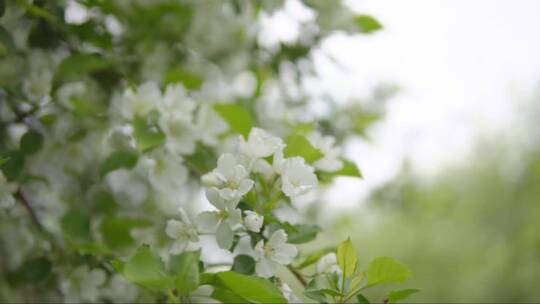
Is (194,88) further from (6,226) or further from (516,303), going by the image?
(516,303)

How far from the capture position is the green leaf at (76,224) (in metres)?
1.06

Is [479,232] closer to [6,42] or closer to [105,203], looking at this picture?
[105,203]

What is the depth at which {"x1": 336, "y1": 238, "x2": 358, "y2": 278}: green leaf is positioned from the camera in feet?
2.47

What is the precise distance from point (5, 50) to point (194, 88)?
1.29 feet

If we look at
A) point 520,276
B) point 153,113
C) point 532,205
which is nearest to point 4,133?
point 153,113

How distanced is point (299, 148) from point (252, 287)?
0.24 metres

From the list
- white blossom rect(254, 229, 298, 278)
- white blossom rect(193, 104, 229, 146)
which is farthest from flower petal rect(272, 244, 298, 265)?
white blossom rect(193, 104, 229, 146)

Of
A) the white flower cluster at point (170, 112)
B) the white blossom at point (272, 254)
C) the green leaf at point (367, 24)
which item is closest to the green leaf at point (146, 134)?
the white flower cluster at point (170, 112)

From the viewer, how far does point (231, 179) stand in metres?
0.78

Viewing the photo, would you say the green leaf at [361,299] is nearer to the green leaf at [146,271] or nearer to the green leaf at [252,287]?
the green leaf at [252,287]

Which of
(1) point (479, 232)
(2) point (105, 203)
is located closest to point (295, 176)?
(2) point (105, 203)

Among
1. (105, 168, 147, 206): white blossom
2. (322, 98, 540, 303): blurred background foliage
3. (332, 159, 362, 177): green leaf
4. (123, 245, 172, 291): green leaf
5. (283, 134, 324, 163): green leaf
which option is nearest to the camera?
(123, 245, 172, 291): green leaf

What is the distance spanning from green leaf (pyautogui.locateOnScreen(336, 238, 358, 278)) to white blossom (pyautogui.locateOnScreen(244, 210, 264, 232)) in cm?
11

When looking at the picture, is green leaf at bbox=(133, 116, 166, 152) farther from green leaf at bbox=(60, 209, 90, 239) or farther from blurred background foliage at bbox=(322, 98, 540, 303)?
blurred background foliage at bbox=(322, 98, 540, 303)
